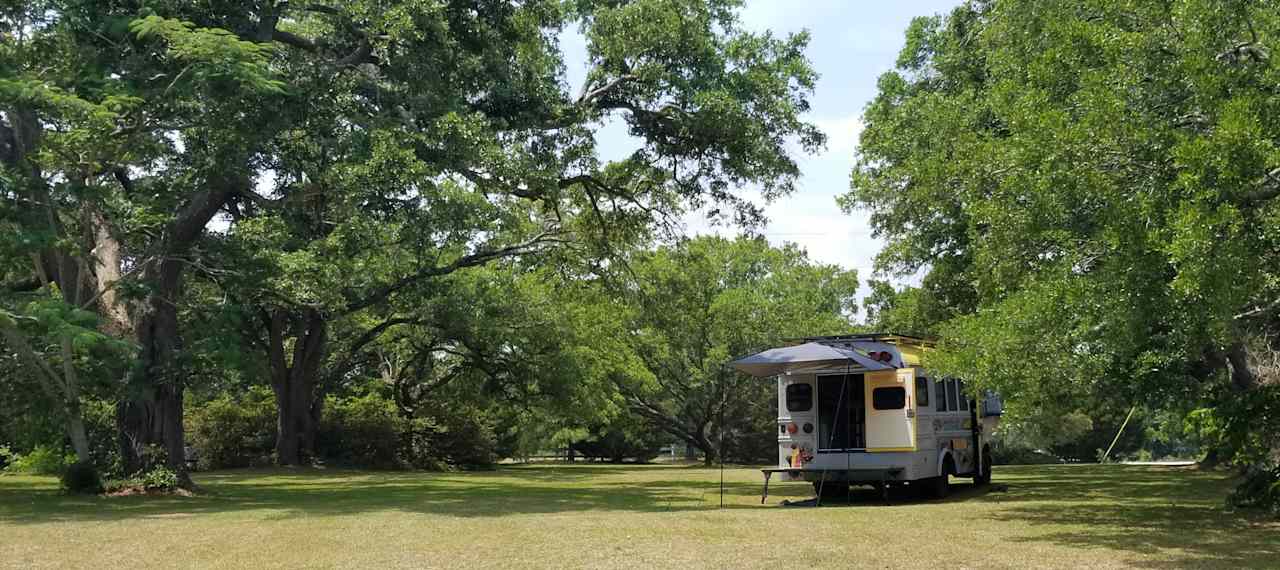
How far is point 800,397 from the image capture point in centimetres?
1805

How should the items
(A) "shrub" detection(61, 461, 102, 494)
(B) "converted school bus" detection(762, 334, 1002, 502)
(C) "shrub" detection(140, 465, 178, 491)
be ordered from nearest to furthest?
(B) "converted school bus" detection(762, 334, 1002, 502), (A) "shrub" detection(61, 461, 102, 494), (C) "shrub" detection(140, 465, 178, 491)

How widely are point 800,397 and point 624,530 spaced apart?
239 inches

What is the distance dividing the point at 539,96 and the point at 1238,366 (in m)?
12.1

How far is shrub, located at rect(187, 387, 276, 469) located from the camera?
3512 centimetres

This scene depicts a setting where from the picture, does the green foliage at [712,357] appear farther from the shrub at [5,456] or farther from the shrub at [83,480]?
the shrub at [83,480]

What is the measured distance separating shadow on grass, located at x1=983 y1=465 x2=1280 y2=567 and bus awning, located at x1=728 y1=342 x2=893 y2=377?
300cm

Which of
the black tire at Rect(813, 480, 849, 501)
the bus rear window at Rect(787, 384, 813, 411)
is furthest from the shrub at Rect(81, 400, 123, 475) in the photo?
the black tire at Rect(813, 480, 849, 501)

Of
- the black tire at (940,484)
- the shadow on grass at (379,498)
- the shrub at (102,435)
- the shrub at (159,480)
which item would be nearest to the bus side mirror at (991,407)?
the black tire at (940,484)

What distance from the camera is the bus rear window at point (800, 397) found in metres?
18.0

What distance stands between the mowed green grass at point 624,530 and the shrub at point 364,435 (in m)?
14.7

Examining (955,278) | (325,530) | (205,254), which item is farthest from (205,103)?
(955,278)

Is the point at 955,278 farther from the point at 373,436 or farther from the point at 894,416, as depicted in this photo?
the point at 373,436

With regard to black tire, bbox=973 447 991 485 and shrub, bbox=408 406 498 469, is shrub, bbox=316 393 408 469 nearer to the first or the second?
shrub, bbox=408 406 498 469

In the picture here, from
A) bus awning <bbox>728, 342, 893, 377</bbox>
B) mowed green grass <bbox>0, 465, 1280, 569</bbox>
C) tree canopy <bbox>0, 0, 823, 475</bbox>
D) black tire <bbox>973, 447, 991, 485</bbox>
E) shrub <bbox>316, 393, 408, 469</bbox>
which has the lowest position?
mowed green grass <bbox>0, 465, 1280, 569</bbox>
